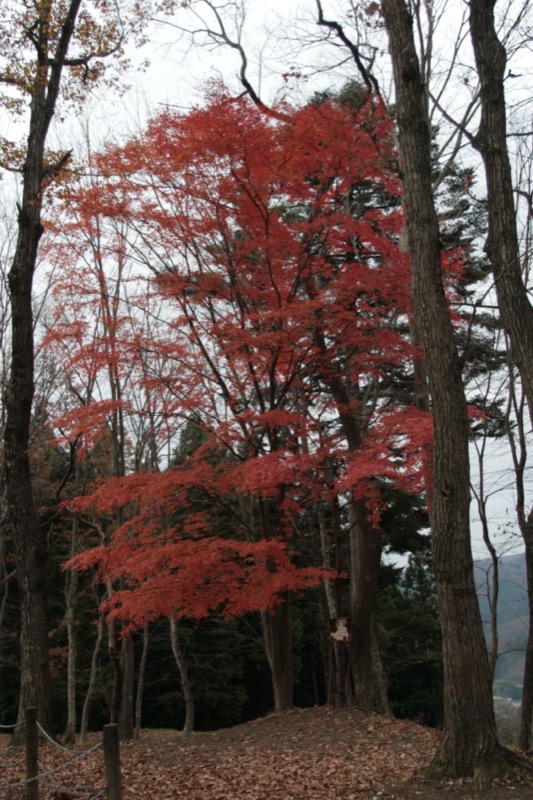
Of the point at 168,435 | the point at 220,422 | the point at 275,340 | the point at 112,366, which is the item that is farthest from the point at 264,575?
the point at 168,435

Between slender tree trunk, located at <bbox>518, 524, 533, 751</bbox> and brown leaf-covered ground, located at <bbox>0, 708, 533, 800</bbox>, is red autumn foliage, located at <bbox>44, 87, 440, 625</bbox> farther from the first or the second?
slender tree trunk, located at <bbox>518, 524, 533, 751</bbox>

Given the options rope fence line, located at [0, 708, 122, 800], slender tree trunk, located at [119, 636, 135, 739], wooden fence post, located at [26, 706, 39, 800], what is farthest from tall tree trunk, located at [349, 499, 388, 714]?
wooden fence post, located at [26, 706, 39, 800]

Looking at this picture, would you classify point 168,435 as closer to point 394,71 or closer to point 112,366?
point 112,366

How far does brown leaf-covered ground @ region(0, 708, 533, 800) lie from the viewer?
5.68 metres

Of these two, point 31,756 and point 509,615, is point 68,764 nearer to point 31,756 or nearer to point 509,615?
point 31,756

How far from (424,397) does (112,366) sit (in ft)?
16.0

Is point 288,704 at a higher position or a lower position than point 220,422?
lower

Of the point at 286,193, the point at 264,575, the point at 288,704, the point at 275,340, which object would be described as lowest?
the point at 288,704

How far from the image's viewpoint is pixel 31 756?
5539mm

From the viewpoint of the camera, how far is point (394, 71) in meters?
6.35

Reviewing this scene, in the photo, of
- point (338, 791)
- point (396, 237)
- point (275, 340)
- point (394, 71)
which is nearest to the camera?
point (338, 791)

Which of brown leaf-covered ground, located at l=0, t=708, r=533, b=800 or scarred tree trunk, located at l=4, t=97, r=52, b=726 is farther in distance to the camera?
scarred tree trunk, located at l=4, t=97, r=52, b=726

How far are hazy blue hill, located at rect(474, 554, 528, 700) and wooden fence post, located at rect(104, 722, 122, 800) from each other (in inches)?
328

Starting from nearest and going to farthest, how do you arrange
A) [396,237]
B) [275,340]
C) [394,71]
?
[394,71] → [275,340] → [396,237]
